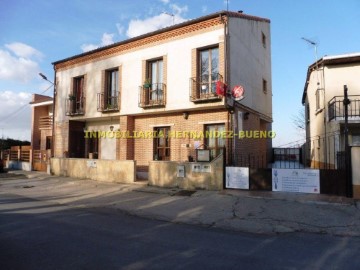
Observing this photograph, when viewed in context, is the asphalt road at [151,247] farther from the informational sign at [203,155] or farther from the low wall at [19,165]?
the low wall at [19,165]

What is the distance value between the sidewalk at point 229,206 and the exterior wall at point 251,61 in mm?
5715

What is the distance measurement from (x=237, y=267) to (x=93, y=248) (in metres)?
2.54

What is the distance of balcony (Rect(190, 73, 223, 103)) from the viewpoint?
13.6m

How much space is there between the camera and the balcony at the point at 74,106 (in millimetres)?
19300

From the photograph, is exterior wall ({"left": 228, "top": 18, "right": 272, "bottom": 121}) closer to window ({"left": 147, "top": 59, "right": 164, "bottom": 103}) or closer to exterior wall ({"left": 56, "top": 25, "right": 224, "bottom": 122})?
exterior wall ({"left": 56, "top": 25, "right": 224, "bottom": 122})

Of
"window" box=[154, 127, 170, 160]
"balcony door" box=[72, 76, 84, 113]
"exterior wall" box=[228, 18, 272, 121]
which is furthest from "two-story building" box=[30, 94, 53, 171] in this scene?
"exterior wall" box=[228, 18, 272, 121]

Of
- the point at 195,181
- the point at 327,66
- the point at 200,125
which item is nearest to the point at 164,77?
the point at 200,125

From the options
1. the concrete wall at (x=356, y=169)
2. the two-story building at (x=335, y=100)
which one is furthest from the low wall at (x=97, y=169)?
the two-story building at (x=335, y=100)

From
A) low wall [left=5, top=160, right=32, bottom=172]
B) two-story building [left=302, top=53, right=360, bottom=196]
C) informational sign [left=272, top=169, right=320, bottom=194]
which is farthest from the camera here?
low wall [left=5, top=160, right=32, bottom=172]

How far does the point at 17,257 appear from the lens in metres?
4.76

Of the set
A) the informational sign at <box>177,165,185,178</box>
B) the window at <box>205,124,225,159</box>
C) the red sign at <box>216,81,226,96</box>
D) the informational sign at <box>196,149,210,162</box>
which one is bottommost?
the informational sign at <box>177,165,185,178</box>

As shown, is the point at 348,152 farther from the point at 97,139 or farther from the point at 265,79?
the point at 97,139

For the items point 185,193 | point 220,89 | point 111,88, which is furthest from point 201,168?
point 111,88

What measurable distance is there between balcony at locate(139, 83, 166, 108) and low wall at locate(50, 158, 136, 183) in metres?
3.31
